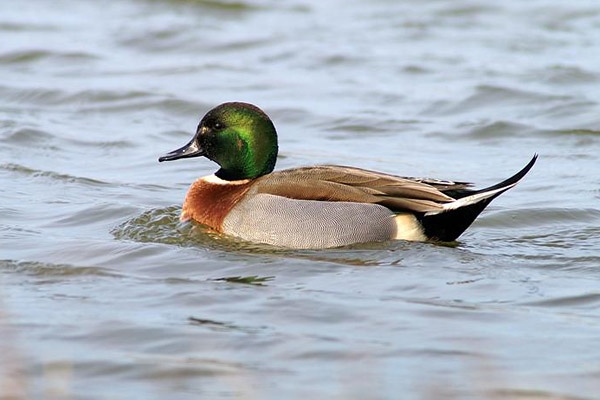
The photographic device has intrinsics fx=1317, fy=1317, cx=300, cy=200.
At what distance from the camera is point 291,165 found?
12023mm

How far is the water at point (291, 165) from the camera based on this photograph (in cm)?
629

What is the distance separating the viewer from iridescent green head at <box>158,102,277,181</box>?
9.30m

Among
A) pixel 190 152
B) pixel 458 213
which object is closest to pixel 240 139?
pixel 190 152

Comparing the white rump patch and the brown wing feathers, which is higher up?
the brown wing feathers

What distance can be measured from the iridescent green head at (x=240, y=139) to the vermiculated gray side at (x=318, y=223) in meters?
0.70

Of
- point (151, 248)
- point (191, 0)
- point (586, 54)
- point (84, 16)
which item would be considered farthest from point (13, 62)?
point (151, 248)

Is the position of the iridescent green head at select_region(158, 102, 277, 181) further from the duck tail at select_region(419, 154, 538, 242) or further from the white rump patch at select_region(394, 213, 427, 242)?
the duck tail at select_region(419, 154, 538, 242)

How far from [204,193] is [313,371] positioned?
10.8 ft

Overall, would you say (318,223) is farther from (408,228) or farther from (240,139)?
(240,139)

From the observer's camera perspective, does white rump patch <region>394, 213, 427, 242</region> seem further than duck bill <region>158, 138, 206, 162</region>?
No

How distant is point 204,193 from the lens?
9.29 m

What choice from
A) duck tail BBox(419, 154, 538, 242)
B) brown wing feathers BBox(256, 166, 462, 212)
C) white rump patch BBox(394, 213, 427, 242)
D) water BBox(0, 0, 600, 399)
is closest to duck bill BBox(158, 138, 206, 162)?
water BBox(0, 0, 600, 399)

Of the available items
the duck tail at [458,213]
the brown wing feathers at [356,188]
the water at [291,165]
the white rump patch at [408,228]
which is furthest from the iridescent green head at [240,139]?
the duck tail at [458,213]

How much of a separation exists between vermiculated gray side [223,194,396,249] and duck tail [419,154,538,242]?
0.27m
